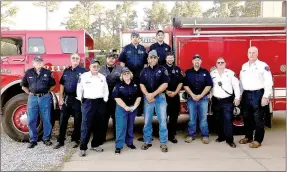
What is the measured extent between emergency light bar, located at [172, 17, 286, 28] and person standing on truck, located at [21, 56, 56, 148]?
265cm

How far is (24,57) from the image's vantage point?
707 centimetres

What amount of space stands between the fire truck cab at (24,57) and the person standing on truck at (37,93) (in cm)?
39

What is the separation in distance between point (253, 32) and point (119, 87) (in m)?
3.08

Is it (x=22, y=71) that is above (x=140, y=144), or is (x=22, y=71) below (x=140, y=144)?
above

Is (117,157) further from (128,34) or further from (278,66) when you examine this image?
(278,66)

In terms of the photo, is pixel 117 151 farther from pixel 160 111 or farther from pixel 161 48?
pixel 161 48

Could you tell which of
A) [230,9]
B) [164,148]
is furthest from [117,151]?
[230,9]

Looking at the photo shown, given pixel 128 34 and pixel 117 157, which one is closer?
pixel 117 157

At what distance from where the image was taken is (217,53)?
732 cm

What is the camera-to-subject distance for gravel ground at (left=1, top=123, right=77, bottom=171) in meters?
5.29

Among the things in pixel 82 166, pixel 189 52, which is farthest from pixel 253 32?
pixel 82 166

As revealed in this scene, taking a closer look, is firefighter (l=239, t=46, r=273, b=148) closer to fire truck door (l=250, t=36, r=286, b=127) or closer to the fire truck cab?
fire truck door (l=250, t=36, r=286, b=127)

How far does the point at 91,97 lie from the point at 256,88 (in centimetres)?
286

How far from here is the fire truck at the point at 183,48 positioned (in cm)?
702
